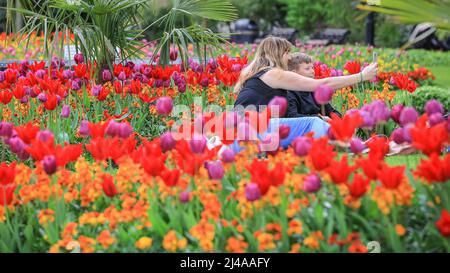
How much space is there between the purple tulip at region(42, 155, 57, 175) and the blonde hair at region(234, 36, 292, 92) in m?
2.93

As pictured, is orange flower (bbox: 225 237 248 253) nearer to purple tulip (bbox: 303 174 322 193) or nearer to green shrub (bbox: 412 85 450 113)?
purple tulip (bbox: 303 174 322 193)

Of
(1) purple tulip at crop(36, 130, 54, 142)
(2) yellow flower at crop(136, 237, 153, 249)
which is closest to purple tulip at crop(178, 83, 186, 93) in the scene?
(1) purple tulip at crop(36, 130, 54, 142)

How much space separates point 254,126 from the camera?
372 centimetres

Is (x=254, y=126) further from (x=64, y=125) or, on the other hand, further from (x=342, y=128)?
(x=64, y=125)

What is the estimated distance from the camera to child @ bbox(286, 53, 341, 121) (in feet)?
21.1

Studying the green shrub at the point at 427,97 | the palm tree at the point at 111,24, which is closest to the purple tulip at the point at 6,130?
the palm tree at the point at 111,24

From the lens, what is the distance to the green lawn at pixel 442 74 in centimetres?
1467

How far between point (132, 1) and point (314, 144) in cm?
440

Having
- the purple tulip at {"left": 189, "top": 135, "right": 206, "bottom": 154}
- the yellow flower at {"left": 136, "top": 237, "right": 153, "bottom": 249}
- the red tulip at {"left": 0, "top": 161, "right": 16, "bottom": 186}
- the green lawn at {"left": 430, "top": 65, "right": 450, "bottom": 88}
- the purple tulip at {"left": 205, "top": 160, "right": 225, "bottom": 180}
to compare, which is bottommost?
the green lawn at {"left": 430, "top": 65, "right": 450, "bottom": 88}

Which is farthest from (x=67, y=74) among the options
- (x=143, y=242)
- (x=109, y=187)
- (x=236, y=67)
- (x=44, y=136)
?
(x=143, y=242)

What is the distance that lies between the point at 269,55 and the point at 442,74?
440 inches

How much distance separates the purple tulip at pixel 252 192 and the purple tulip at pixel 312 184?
196 mm

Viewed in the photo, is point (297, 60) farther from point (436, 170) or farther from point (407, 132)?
point (436, 170)
